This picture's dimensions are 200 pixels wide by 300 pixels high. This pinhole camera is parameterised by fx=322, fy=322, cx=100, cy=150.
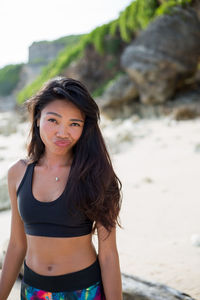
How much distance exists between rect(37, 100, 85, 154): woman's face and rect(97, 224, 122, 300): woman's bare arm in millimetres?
420

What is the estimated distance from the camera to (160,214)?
442cm

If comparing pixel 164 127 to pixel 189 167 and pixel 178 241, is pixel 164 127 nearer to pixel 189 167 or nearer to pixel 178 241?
pixel 189 167

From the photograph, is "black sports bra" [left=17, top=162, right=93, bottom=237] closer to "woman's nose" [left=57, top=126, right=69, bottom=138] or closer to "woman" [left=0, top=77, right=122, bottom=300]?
"woman" [left=0, top=77, right=122, bottom=300]

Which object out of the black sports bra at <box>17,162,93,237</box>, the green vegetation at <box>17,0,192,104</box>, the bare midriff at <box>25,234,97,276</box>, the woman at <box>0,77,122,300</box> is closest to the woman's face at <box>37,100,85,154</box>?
the woman at <box>0,77,122,300</box>

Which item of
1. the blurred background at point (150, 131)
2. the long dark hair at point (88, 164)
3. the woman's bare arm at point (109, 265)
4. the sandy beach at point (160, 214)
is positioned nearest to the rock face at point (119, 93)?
the blurred background at point (150, 131)

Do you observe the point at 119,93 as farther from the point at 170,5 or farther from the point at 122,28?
the point at 170,5

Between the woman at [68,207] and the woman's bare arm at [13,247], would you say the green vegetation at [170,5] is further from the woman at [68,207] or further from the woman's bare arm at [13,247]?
the woman's bare arm at [13,247]

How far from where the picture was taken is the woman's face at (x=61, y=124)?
149 centimetres

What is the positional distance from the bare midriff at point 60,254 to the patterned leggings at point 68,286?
0.02 meters

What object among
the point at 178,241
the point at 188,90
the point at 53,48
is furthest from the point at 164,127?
the point at 53,48

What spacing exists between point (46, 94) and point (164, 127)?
11248 mm

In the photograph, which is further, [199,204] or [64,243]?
[199,204]

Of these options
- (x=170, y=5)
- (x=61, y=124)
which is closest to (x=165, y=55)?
(x=170, y=5)

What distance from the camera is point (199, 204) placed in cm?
459
